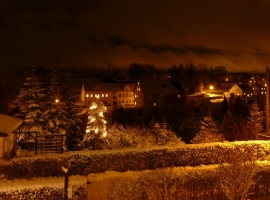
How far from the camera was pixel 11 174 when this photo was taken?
1320cm

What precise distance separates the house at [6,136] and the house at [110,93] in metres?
44.2

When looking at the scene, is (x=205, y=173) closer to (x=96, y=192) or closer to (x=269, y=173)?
(x=269, y=173)

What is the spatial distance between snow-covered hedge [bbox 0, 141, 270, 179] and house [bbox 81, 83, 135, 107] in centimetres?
4533

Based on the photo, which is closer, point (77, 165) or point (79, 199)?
point (79, 199)

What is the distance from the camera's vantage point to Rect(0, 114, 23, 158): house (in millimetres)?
14141

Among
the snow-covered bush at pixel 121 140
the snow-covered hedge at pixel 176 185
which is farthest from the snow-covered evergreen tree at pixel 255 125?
the snow-covered hedge at pixel 176 185

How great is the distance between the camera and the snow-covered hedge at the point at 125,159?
13484mm

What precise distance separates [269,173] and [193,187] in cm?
379

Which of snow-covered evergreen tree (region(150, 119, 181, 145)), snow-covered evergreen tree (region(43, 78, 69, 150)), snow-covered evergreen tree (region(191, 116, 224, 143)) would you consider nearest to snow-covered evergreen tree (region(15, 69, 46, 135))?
snow-covered evergreen tree (region(43, 78, 69, 150))

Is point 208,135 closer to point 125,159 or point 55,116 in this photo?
point 125,159

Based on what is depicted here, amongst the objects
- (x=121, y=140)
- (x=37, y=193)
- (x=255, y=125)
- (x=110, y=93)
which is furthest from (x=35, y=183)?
(x=110, y=93)

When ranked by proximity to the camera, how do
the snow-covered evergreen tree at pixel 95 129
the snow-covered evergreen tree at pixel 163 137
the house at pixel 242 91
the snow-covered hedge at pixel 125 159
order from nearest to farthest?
the snow-covered hedge at pixel 125 159 → the snow-covered evergreen tree at pixel 95 129 → the snow-covered evergreen tree at pixel 163 137 → the house at pixel 242 91

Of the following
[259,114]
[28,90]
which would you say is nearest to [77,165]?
[28,90]

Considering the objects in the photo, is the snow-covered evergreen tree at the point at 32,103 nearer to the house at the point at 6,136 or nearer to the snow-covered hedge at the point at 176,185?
the house at the point at 6,136
